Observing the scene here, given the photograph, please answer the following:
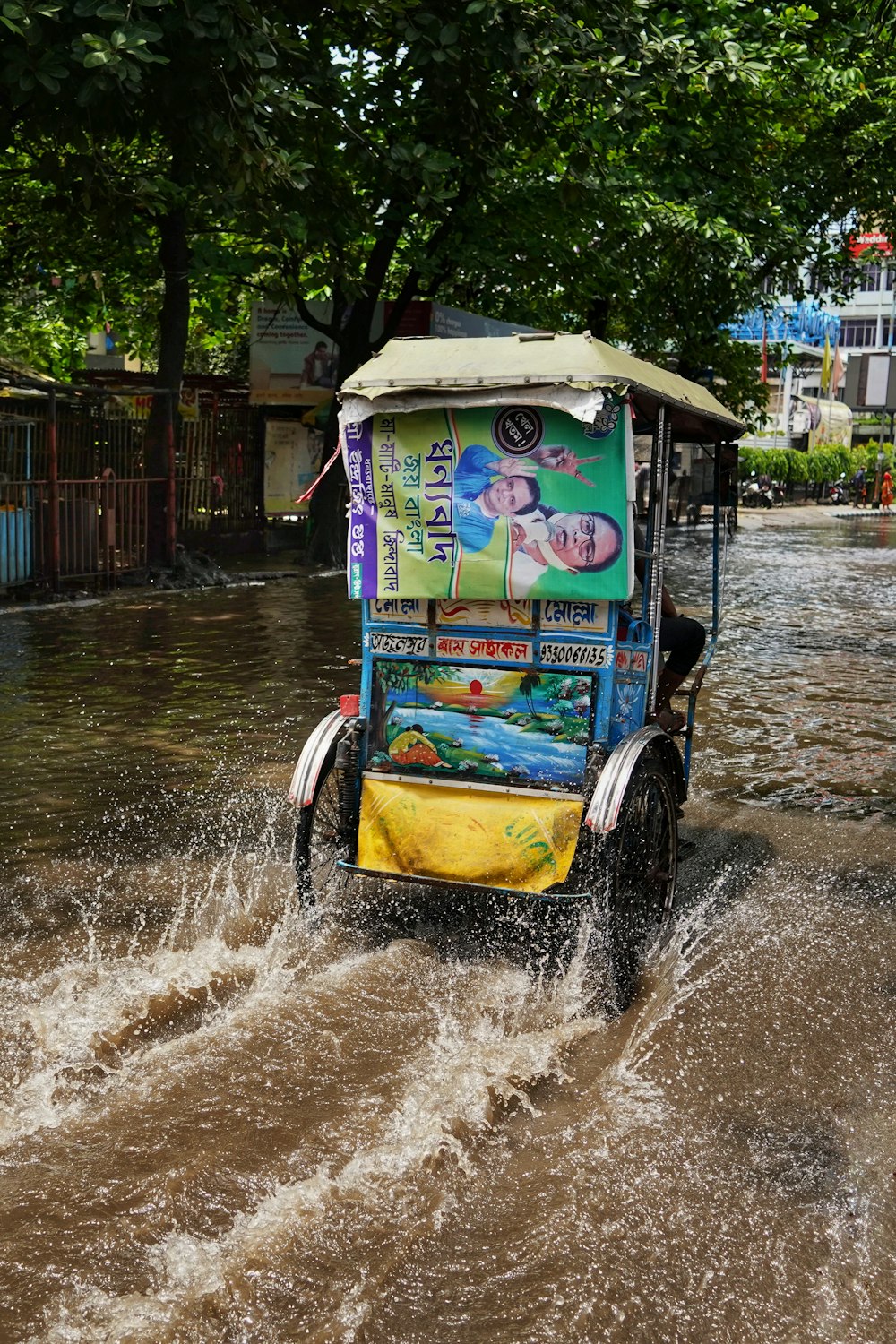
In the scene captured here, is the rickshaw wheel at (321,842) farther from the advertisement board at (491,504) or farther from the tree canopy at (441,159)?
the tree canopy at (441,159)

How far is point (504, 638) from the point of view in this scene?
5.47 meters

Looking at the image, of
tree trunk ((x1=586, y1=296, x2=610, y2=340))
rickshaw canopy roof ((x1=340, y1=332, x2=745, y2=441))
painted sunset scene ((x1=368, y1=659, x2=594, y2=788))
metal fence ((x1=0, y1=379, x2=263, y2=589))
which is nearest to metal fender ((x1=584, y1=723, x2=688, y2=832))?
painted sunset scene ((x1=368, y1=659, x2=594, y2=788))

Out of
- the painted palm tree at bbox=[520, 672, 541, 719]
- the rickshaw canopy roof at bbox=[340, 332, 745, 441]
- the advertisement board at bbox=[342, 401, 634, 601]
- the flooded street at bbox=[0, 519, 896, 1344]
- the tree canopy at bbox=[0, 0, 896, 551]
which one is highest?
the tree canopy at bbox=[0, 0, 896, 551]

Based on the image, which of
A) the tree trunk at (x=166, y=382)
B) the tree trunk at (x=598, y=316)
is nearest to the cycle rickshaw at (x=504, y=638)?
the tree trunk at (x=166, y=382)

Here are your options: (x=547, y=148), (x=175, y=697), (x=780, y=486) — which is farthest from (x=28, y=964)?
(x=780, y=486)

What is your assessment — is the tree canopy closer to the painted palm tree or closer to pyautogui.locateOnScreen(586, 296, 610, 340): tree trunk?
pyautogui.locateOnScreen(586, 296, 610, 340): tree trunk

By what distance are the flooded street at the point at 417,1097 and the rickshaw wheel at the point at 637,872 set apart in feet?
0.45

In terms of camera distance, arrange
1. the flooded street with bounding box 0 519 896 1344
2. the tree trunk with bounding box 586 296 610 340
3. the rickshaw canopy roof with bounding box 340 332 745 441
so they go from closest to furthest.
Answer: the flooded street with bounding box 0 519 896 1344
the rickshaw canopy roof with bounding box 340 332 745 441
the tree trunk with bounding box 586 296 610 340

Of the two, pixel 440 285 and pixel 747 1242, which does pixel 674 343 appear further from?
pixel 747 1242

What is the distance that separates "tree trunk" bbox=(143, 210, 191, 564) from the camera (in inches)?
720

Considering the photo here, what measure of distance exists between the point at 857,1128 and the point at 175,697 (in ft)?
23.6

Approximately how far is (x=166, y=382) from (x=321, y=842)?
1428 cm

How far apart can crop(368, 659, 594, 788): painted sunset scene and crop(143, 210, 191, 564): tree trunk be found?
43.4 ft

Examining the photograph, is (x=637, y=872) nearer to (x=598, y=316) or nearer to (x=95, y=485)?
(x=95, y=485)
